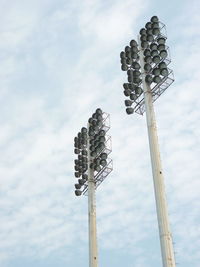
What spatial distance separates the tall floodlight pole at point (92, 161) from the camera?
3453 centimetres

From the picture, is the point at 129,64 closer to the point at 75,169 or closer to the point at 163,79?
the point at 163,79

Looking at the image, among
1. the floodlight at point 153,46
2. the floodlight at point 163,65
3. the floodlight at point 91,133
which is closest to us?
the floodlight at point 163,65

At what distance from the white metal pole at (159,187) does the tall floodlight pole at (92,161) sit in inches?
306

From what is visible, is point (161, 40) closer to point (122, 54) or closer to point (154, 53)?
point (154, 53)

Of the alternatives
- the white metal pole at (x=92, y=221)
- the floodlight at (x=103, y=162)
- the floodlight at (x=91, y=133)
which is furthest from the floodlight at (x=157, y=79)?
the white metal pole at (x=92, y=221)

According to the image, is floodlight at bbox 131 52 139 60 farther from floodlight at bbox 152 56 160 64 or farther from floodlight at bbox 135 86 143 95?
floodlight at bbox 135 86 143 95

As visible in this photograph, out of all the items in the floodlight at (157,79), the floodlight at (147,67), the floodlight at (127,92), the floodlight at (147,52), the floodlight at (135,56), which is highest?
the floodlight at (135,56)

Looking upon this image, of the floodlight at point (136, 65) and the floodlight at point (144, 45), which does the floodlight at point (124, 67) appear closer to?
the floodlight at point (136, 65)

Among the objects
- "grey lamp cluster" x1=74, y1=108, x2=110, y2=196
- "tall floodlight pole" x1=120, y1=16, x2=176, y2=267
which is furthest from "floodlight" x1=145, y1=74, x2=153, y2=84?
"grey lamp cluster" x1=74, y1=108, x2=110, y2=196

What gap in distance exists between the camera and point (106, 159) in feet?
115

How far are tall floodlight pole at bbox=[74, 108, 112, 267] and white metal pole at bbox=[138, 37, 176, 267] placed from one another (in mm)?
7779

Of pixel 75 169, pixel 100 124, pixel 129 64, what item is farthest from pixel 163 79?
pixel 75 169

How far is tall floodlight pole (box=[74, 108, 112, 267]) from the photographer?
3453 cm

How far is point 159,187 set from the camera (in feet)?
81.3
